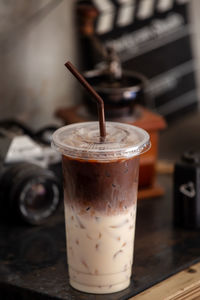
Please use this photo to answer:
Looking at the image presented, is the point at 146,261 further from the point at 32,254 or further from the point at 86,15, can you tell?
the point at 86,15

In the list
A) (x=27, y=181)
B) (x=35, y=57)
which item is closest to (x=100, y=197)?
(x=27, y=181)

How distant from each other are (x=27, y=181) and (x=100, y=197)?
30 centimetres

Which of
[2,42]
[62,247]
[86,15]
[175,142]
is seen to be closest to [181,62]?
[175,142]

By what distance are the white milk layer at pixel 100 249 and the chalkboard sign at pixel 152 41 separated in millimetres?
637

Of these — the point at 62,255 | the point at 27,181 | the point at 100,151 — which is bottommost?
the point at 62,255

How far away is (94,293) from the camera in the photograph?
2.85 ft

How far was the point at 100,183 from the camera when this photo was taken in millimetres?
798

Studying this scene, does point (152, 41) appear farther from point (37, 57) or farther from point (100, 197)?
point (100, 197)

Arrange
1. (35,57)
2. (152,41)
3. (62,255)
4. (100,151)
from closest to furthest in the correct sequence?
(100,151) → (62,255) → (35,57) → (152,41)

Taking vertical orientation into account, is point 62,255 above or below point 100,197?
below

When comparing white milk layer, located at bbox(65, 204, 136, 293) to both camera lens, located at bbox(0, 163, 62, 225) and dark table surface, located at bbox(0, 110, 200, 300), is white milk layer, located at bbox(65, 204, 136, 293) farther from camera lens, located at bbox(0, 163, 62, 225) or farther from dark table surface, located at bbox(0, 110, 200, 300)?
camera lens, located at bbox(0, 163, 62, 225)

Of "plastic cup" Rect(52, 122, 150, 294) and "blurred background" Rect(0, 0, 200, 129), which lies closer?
"plastic cup" Rect(52, 122, 150, 294)

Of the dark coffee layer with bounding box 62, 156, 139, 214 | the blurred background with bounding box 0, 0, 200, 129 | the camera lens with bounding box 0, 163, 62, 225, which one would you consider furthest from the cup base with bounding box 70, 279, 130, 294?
the blurred background with bounding box 0, 0, 200, 129

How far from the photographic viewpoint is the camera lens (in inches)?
42.0
